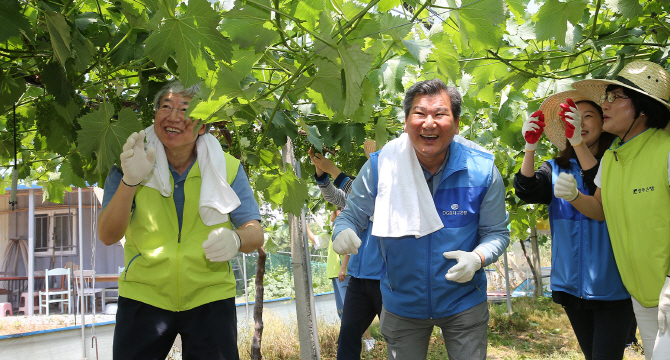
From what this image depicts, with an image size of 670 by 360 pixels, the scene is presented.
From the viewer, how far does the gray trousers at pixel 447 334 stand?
6.94 feet

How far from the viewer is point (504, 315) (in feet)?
27.9

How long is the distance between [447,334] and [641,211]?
3.11ft

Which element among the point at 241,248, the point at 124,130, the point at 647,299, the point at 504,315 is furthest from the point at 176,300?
the point at 504,315

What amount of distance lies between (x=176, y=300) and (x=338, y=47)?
1346 mm

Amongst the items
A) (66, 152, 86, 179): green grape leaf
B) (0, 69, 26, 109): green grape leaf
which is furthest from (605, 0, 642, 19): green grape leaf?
(66, 152, 86, 179): green grape leaf

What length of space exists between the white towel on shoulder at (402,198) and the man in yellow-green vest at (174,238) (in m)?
0.54

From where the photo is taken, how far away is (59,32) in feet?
4.93

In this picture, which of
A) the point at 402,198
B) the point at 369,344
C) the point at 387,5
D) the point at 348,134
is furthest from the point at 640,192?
the point at 369,344

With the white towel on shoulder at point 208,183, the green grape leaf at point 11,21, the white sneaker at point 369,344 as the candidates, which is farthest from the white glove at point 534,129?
the white sneaker at point 369,344

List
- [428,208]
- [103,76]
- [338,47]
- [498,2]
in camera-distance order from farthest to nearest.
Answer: [428,208]
[103,76]
[498,2]
[338,47]

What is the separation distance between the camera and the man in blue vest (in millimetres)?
2133

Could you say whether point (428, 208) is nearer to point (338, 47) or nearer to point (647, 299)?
point (647, 299)

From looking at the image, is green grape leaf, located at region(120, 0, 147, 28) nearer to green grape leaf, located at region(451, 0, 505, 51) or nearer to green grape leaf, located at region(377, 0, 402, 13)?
green grape leaf, located at region(377, 0, 402, 13)

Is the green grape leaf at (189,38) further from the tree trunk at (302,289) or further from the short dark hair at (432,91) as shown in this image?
the tree trunk at (302,289)
